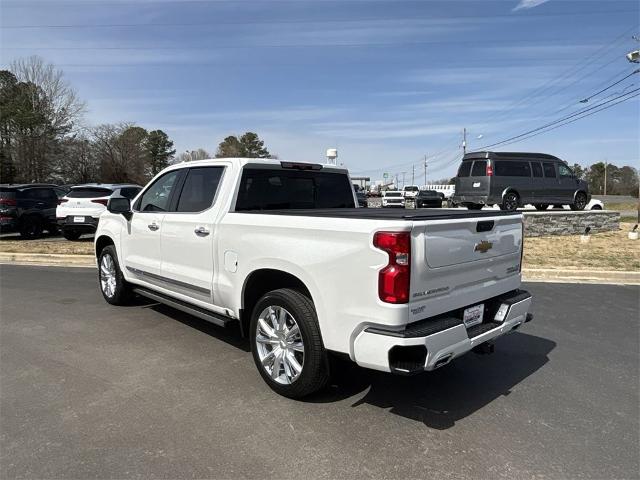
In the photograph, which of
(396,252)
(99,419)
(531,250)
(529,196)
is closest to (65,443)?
(99,419)

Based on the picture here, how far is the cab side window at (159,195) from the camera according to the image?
17.5ft

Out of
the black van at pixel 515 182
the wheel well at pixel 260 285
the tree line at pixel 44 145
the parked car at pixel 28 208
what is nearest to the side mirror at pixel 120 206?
the wheel well at pixel 260 285

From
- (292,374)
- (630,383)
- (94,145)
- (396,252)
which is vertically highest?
(94,145)

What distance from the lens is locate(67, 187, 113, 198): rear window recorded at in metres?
13.3

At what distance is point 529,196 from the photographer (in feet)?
59.9

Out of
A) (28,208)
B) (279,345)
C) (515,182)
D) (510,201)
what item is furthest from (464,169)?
(279,345)

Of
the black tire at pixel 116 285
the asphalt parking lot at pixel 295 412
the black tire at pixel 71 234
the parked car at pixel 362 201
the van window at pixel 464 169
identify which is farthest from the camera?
the van window at pixel 464 169

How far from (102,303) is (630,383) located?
642 cm

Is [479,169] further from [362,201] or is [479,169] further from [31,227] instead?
[31,227]

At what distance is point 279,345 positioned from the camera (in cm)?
381

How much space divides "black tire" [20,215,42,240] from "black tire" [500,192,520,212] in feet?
51.5

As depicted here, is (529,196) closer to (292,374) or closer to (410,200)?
(292,374)

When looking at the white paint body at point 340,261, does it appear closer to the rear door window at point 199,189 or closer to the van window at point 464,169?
the rear door window at point 199,189

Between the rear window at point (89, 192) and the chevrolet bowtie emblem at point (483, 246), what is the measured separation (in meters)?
12.0
